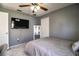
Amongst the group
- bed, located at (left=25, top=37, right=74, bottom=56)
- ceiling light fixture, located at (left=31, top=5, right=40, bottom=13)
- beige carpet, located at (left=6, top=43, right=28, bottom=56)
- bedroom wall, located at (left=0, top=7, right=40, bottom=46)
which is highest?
ceiling light fixture, located at (left=31, top=5, right=40, bottom=13)

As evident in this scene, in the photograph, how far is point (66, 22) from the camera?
7.63ft

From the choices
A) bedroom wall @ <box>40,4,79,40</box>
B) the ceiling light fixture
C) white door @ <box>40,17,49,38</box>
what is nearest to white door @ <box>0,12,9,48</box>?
the ceiling light fixture

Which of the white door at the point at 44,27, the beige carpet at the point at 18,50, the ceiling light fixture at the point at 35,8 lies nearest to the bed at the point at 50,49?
the beige carpet at the point at 18,50

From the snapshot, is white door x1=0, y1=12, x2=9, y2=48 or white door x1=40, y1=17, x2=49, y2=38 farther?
white door x1=40, y1=17, x2=49, y2=38

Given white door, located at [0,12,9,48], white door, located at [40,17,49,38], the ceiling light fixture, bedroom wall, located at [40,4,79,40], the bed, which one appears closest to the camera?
the bed

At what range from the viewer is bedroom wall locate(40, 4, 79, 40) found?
2137mm

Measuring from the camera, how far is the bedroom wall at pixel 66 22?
214 centimetres

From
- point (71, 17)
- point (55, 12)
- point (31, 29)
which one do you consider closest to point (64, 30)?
point (71, 17)

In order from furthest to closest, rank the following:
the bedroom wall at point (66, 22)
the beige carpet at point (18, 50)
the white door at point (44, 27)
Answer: the white door at point (44, 27), the bedroom wall at point (66, 22), the beige carpet at point (18, 50)

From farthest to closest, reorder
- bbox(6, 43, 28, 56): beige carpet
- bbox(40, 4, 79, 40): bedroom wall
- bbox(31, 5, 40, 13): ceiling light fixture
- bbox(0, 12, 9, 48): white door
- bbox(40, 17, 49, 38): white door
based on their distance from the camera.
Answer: bbox(40, 17, 49, 38): white door < bbox(40, 4, 79, 40): bedroom wall < bbox(31, 5, 40, 13): ceiling light fixture < bbox(6, 43, 28, 56): beige carpet < bbox(0, 12, 9, 48): white door

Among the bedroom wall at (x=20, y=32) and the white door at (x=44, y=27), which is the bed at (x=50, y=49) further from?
the white door at (x=44, y=27)

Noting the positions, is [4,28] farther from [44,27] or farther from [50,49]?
[44,27]

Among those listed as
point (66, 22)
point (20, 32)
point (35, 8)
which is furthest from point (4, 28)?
point (66, 22)

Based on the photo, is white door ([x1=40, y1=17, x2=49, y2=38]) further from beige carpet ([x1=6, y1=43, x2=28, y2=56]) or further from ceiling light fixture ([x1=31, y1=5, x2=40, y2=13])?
beige carpet ([x1=6, y1=43, x2=28, y2=56])
